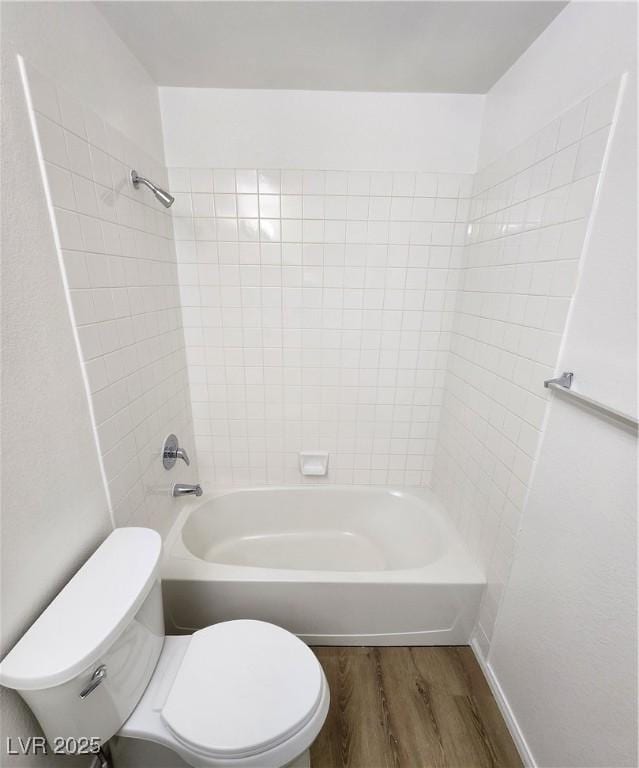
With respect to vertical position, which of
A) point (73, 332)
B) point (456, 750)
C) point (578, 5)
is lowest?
point (456, 750)

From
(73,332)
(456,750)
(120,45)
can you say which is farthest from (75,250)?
(456,750)

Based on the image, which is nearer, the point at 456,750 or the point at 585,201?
the point at 585,201

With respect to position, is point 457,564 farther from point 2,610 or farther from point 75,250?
point 75,250

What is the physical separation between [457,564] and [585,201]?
133 cm

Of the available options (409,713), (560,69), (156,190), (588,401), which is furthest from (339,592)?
(560,69)

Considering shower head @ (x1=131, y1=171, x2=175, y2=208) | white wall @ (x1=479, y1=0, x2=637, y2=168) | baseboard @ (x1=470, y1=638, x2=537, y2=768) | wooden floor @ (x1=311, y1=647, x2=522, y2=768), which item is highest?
white wall @ (x1=479, y1=0, x2=637, y2=168)

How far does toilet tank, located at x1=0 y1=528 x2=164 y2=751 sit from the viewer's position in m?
0.62

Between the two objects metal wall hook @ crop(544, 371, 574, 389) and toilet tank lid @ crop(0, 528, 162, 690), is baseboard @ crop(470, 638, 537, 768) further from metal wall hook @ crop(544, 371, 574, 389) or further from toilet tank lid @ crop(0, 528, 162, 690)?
toilet tank lid @ crop(0, 528, 162, 690)

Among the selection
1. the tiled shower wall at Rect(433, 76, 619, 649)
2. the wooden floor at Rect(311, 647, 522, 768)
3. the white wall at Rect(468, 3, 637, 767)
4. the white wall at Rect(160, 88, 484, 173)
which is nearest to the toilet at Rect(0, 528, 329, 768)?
the wooden floor at Rect(311, 647, 522, 768)

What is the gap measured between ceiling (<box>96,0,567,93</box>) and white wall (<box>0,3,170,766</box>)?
0.24m

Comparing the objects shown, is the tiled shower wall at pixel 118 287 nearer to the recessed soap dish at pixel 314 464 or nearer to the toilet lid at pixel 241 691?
the toilet lid at pixel 241 691

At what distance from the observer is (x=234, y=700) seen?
825mm

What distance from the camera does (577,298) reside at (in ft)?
2.85

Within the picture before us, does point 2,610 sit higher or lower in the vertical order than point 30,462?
lower
